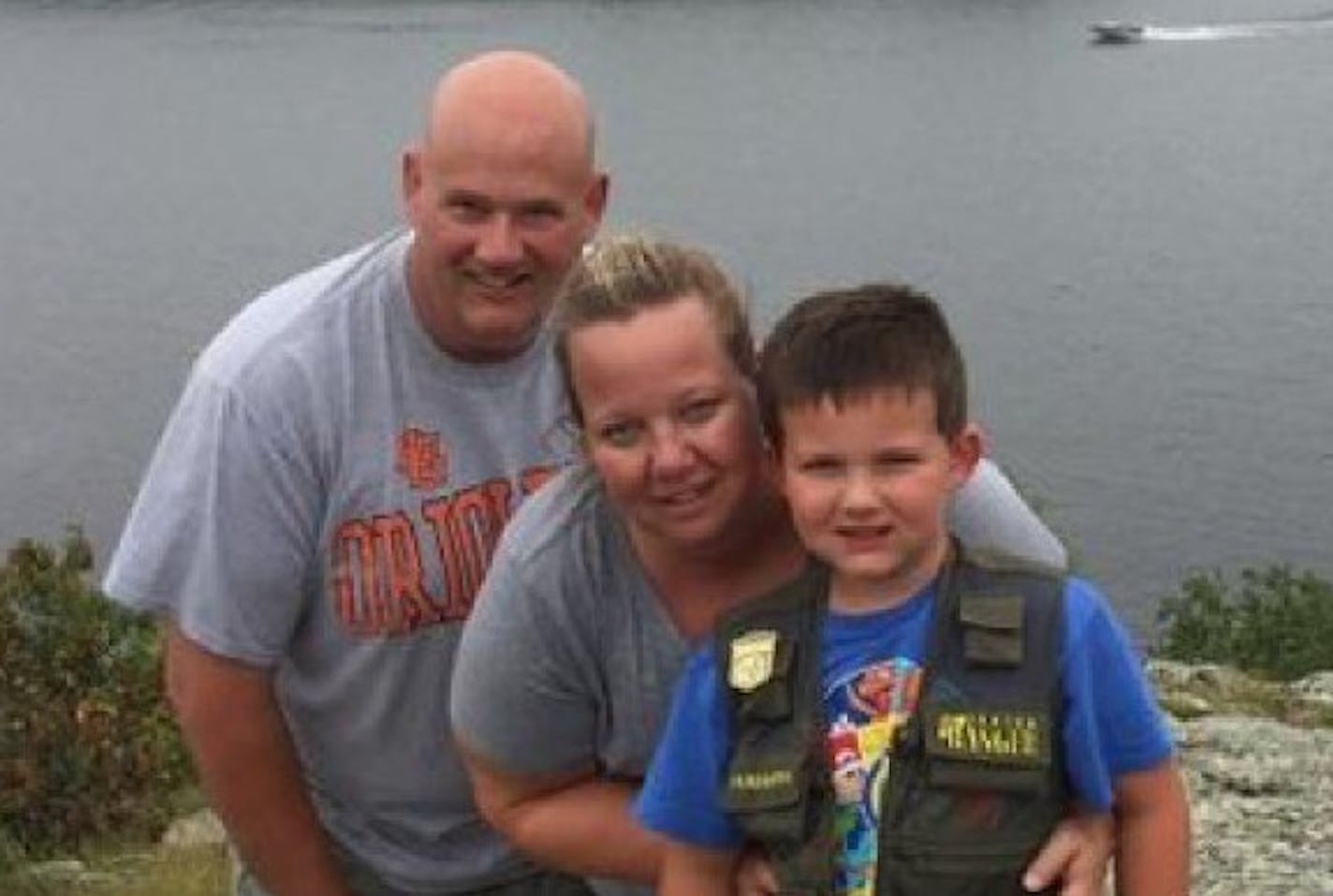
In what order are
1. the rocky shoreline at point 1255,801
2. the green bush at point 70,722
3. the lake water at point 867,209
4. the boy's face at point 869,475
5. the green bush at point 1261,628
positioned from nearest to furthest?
1. the boy's face at point 869,475
2. the rocky shoreline at point 1255,801
3. the green bush at point 70,722
4. the green bush at point 1261,628
5. the lake water at point 867,209

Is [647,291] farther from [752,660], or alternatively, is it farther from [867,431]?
[752,660]

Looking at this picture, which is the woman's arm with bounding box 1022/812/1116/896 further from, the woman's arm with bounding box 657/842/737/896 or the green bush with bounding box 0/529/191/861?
the green bush with bounding box 0/529/191/861

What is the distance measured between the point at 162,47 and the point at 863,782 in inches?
2785

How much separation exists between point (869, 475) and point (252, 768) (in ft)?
4.43

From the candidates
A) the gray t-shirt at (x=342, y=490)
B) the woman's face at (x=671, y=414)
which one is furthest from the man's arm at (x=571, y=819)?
the woman's face at (x=671, y=414)

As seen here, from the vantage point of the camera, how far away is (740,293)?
3.28m

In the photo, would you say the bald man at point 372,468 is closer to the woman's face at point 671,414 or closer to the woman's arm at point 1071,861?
the woman's face at point 671,414

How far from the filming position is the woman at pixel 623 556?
10.3ft

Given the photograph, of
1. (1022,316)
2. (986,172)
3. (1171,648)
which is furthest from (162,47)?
(1171,648)

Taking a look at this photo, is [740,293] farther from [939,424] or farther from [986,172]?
[986,172]

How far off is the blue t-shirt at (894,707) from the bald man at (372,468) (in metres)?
0.69

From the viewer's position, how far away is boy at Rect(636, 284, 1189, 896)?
3.01 m

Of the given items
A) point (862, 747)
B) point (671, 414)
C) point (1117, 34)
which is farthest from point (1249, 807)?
point (1117, 34)

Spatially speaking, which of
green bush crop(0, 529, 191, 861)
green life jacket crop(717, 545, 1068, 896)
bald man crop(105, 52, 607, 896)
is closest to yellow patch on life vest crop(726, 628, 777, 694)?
green life jacket crop(717, 545, 1068, 896)
